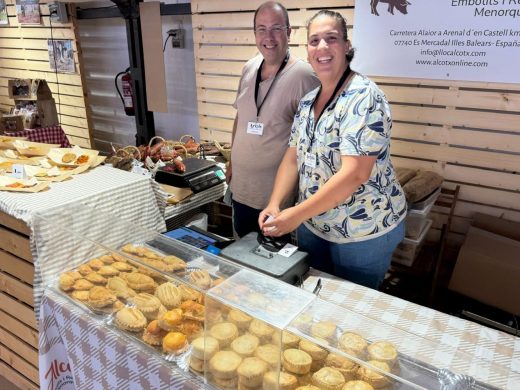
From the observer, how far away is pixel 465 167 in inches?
115

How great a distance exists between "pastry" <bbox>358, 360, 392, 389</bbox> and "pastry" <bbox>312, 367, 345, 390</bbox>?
6 cm

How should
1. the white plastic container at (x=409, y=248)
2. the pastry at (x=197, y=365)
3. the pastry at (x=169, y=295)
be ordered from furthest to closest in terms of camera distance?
the white plastic container at (x=409, y=248), the pastry at (x=169, y=295), the pastry at (x=197, y=365)

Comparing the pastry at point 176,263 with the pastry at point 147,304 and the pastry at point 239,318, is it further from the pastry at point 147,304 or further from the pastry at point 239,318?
the pastry at point 239,318

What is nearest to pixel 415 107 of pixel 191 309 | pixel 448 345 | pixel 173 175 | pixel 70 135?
pixel 173 175

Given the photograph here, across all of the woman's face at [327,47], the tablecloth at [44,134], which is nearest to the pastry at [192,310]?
the woman's face at [327,47]

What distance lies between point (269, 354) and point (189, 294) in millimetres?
342

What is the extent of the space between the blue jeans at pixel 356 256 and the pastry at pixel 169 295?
0.78 metres

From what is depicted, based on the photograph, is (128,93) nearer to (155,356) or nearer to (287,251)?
(287,251)

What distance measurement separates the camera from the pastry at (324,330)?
1.12 metres

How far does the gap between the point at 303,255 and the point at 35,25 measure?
19.7ft

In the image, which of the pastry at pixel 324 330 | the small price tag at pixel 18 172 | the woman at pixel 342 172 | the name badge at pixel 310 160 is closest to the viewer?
the pastry at pixel 324 330

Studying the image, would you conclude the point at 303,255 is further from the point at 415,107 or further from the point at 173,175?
the point at 415,107

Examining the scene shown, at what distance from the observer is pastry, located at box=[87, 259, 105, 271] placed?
1.62 m

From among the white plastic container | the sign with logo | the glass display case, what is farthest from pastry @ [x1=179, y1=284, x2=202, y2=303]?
the sign with logo
